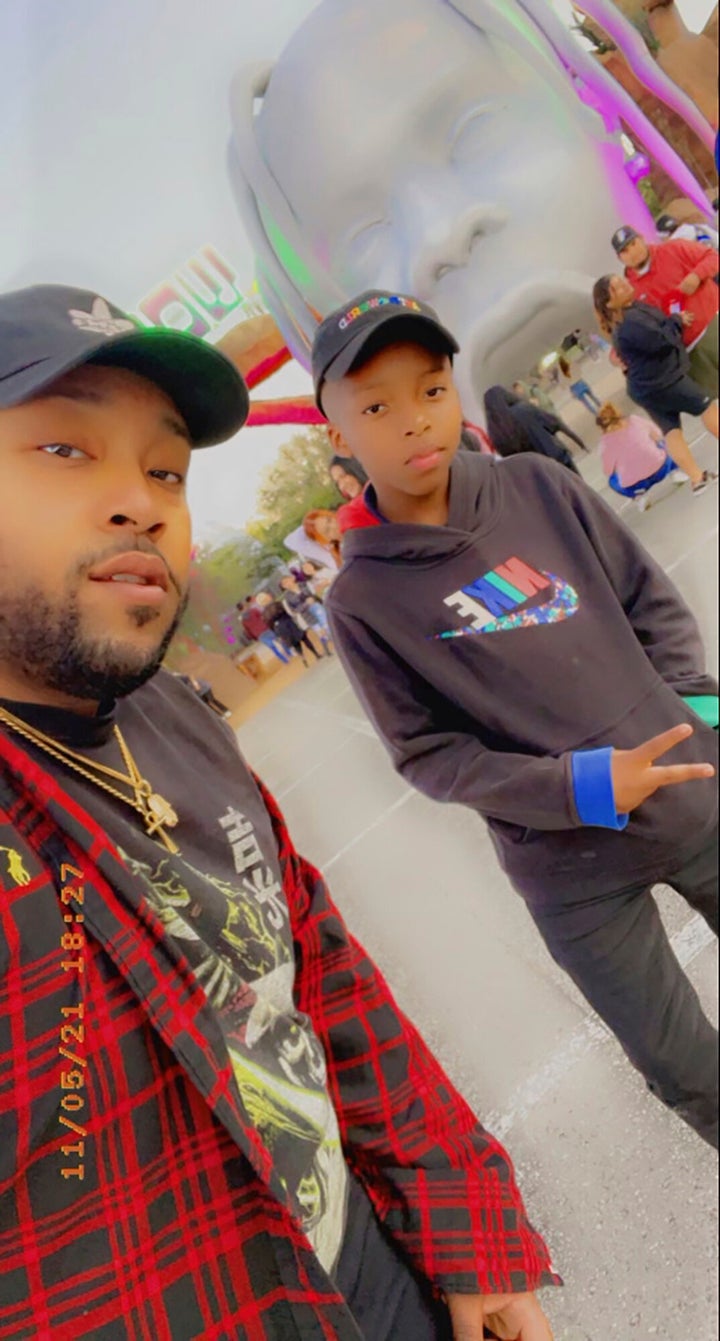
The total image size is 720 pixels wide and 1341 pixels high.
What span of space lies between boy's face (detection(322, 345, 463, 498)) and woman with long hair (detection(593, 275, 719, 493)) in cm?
33

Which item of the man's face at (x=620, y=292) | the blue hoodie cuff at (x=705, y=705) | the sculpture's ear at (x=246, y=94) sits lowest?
the blue hoodie cuff at (x=705, y=705)

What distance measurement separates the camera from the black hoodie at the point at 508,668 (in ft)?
2.12

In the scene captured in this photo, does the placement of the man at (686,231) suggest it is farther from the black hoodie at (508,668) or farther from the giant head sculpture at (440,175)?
the black hoodie at (508,668)

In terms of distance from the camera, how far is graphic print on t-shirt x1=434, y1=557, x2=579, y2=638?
65cm

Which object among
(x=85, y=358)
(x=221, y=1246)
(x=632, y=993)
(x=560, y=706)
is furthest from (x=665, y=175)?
(x=221, y=1246)

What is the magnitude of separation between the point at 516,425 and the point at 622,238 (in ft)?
1.00

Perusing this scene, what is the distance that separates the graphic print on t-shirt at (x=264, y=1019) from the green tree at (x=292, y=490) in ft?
1.20

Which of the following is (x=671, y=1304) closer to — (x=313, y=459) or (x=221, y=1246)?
(x=221, y=1246)

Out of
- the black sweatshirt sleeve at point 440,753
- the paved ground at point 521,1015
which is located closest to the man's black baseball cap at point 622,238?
the paved ground at point 521,1015

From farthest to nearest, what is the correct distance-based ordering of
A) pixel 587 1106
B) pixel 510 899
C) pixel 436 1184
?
1. pixel 510 899
2. pixel 587 1106
3. pixel 436 1184

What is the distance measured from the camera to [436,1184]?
1.62 ft

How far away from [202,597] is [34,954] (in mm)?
443

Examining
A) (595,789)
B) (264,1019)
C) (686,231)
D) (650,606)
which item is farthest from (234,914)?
(686,231)

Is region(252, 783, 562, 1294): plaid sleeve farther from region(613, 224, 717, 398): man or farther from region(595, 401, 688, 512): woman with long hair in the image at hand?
region(613, 224, 717, 398): man
